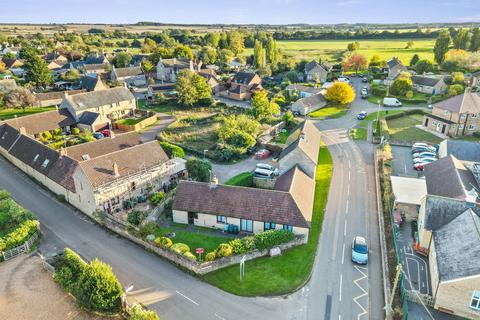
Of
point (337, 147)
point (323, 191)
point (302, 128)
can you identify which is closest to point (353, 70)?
point (337, 147)

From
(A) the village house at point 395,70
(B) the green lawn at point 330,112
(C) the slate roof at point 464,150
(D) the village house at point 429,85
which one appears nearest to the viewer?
(C) the slate roof at point 464,150

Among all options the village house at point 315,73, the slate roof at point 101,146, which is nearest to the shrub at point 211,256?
the slate roof at point 101,146

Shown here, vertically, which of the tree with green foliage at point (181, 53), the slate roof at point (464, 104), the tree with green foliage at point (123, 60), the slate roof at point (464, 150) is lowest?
the slate roof at point (464, 150)

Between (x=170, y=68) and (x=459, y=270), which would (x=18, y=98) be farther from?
(x=459, y=270)

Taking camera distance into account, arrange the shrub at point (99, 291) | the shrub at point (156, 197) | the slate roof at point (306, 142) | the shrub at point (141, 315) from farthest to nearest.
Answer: the slate roof at point (306, 142), the shrub at point (156, 197), the shrub at point (99, 291), the shrub at point (141, 315)

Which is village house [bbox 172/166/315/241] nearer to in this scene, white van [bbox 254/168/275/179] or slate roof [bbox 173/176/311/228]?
slate roof [bbox 173/176/311/228]

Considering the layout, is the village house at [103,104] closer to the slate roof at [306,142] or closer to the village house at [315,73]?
the slate roof at [306,142]

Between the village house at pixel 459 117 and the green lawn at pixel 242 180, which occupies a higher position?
the village house at pixel 459 117

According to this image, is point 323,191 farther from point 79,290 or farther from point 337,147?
point 79,290
